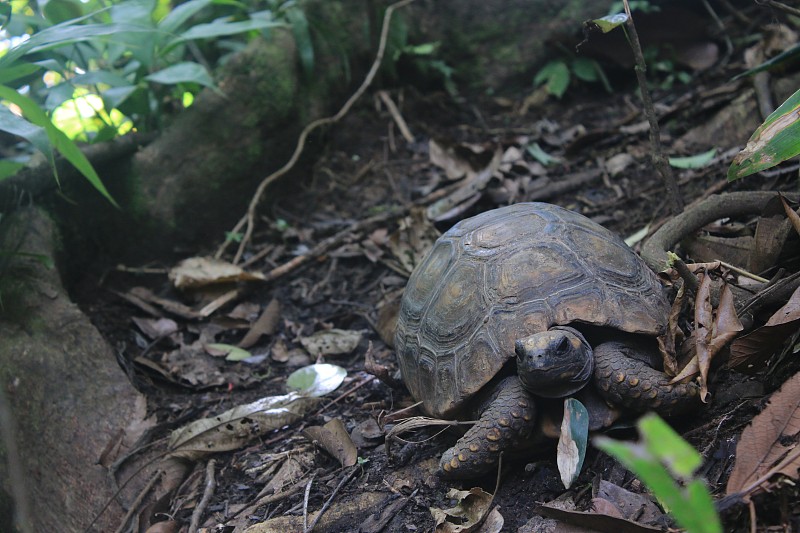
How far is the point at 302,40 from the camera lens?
5488mm

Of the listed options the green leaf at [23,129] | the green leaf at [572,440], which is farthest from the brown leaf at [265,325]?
the green leaf at [572,440]

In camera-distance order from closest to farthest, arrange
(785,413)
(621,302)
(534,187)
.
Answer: (785,413) < (621,302) < (534,187)

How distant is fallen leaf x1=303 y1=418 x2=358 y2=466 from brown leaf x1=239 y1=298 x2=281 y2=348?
115cm

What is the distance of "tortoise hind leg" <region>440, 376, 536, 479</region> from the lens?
2361 millimetres

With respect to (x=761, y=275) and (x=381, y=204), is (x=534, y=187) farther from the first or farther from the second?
(x=761, y=275)

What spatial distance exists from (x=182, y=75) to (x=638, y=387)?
3.70 m

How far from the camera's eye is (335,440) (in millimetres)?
2877

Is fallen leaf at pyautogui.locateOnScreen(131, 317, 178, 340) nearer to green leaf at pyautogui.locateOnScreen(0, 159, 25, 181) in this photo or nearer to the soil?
the soil

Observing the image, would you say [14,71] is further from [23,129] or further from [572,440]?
[572,440]

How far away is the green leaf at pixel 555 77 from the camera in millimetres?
5906

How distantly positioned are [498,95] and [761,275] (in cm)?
414

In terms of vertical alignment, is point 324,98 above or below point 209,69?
below

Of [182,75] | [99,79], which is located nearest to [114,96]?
[99,79]

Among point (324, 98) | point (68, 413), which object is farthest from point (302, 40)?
point (68, 413)
